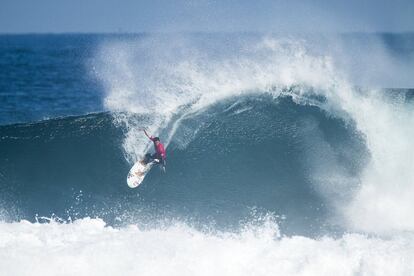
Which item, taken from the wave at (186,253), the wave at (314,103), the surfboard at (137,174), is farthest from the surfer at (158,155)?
the wave at (186,253)

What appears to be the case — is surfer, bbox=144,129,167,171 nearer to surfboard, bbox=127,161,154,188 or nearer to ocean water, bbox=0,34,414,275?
surfboard, bbox=127,161,154,188

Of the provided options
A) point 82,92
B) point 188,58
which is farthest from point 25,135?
point 82,92

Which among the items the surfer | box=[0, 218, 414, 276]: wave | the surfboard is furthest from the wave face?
box=[0, 218, 414, 276]: wave

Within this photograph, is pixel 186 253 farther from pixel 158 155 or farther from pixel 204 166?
pixel 204 166

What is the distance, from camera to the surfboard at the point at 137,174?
11.7 m

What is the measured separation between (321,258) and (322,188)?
361cm

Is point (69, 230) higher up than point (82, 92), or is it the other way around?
point (82, 92)

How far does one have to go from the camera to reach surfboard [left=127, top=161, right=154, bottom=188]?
11656 millimetres

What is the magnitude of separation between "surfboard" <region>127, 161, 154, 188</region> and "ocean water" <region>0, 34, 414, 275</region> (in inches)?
7.4

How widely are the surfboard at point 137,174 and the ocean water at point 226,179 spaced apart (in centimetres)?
19

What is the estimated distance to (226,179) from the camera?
12.2 m

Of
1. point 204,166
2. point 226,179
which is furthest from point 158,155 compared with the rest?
point 226,179

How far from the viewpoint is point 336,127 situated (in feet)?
42.9

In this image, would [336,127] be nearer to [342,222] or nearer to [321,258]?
[342,222]
